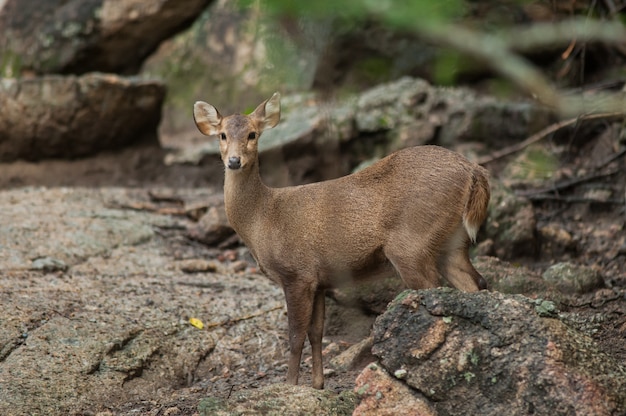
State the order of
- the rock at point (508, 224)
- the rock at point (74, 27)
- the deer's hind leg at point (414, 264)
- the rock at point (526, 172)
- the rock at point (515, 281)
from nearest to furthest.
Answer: the deer's hind leg at point (414, 264) → the rock at point (515, 281) → the rock at point (508, 224) → the rock at point (526, 172) → the rock at point (74, 27)

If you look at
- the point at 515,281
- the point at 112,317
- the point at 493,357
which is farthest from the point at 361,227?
the point at 112,317

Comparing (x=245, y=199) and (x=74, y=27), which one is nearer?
(x=245, y=199)

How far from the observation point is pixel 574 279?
22.3ft

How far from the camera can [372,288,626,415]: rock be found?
4152 millimetres

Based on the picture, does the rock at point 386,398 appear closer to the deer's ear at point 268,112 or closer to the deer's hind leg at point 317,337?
the deer's hind leg at point 317,337

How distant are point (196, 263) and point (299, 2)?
4.73m

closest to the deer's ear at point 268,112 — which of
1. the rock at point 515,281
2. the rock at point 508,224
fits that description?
the rock at point 515,281

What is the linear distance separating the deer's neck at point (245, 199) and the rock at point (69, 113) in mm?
5028

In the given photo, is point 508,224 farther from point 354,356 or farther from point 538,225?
point 354,356

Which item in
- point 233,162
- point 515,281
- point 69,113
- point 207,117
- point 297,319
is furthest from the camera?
point 69,113

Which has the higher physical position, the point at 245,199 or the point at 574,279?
the point at 245,199

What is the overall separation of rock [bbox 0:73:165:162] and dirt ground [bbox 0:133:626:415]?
192 millimetres

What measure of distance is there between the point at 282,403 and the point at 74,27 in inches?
310

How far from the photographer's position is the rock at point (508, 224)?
7.75m
